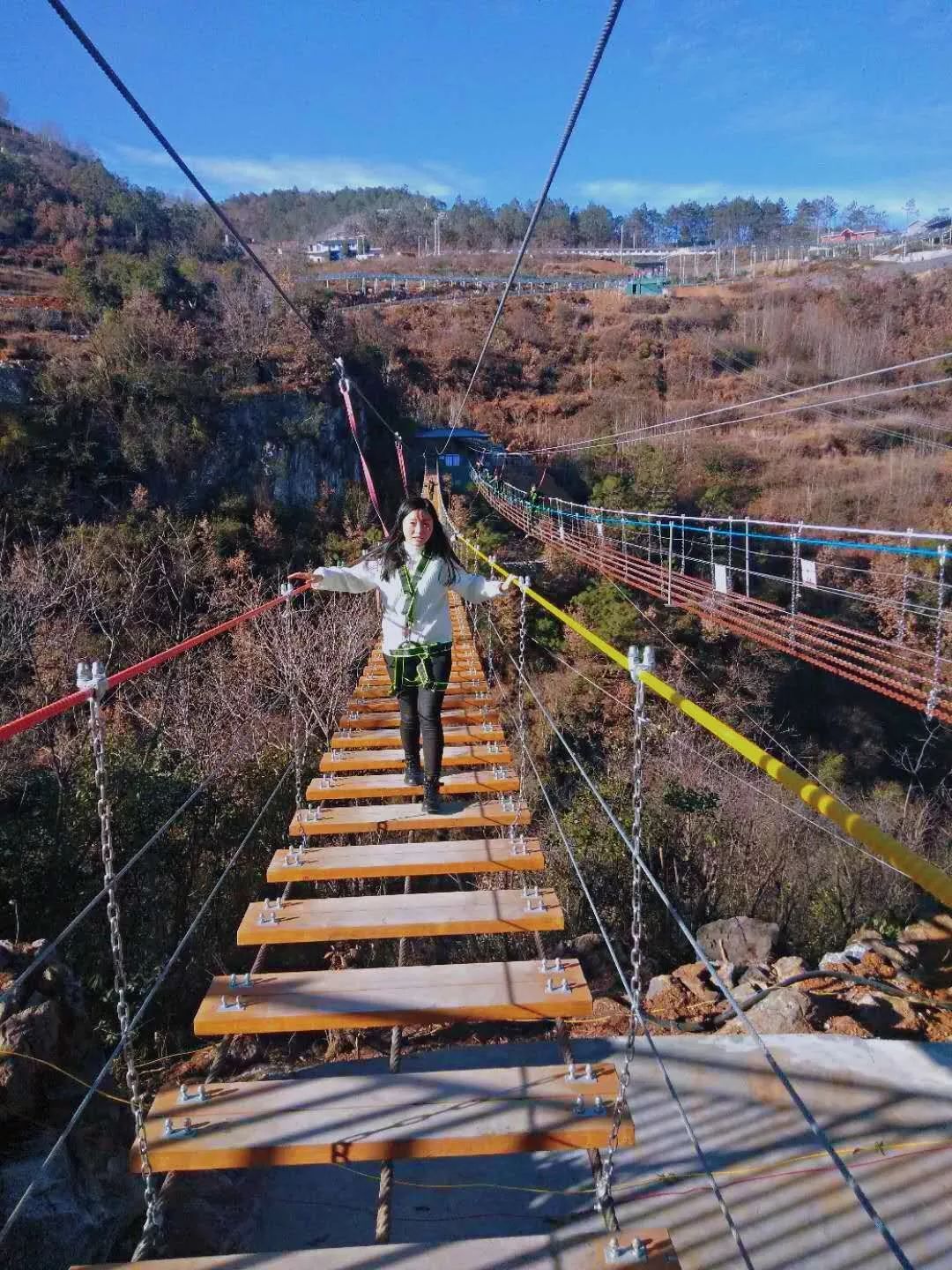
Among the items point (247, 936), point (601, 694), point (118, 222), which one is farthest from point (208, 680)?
point (118, 222)

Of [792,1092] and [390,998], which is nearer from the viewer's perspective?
[792,1092]

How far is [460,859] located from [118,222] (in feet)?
111

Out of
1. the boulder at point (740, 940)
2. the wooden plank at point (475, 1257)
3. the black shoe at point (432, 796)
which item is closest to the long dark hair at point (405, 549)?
the black shoe at point (432, 796)

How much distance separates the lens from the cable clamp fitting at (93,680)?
4.34 feet

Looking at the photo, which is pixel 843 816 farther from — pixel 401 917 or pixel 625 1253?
pixel 401 917

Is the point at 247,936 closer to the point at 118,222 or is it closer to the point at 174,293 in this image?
the point at 174,293

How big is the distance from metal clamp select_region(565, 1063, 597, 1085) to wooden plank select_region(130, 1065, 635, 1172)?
0.01 metres

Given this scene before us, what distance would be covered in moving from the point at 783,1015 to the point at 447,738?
68.7 inches

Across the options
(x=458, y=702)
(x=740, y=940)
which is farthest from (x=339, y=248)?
(x=458, y=702)

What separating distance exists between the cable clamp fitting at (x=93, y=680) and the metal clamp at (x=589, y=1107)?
118cm

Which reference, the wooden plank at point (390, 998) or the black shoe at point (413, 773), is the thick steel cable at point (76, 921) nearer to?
the wooden plank at point (390, 998)

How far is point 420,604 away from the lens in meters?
2.57

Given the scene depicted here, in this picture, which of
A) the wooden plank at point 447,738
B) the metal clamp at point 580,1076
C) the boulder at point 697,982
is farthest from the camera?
the boulder at point 697,982

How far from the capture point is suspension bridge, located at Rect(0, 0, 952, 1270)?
130cm
